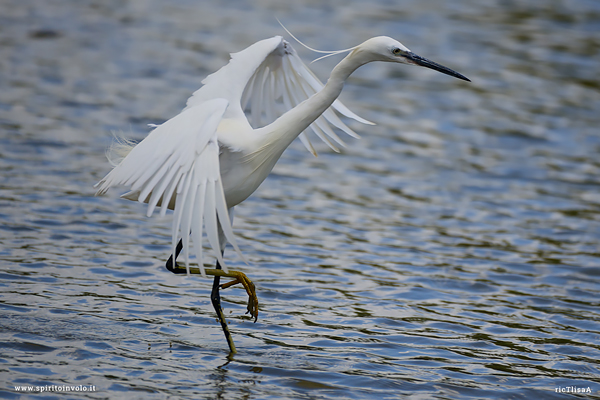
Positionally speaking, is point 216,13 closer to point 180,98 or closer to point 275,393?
point 180,98

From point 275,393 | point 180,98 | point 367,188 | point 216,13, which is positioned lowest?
point 275,393

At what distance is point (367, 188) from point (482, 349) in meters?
3.96

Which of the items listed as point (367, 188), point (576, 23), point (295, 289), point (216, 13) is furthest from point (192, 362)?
point (576, 23)

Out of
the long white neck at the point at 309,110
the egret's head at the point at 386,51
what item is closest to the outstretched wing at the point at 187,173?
the long white neck at the point at 309,110

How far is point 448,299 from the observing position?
23.2 ft

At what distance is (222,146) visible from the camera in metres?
5.51

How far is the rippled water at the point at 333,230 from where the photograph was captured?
5531mm

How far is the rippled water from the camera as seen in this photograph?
5531 millimetres

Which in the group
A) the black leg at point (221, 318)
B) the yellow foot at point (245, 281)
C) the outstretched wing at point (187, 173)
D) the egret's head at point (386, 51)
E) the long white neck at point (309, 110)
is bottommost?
the black leg at point (221, 318)

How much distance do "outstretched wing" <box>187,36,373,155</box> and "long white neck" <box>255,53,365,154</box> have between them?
0.51 meters

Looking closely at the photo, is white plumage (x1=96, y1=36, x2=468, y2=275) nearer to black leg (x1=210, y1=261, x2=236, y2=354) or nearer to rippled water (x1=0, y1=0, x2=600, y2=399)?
black leg (x1=210, y1=261, x2=236, y2=354)

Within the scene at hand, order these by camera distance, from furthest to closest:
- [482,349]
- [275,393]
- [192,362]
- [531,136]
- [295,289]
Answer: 1. [531,136]
2. [295,289]
3. [482,349]
4. [192,362]
5. [275,393]

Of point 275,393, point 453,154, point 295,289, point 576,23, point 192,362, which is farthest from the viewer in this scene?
point 576,23

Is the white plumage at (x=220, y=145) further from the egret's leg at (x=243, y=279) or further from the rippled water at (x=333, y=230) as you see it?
the rippled water at (x=333, y=230)
